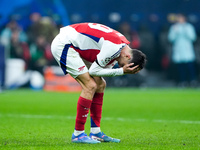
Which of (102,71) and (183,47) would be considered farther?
(183,47)

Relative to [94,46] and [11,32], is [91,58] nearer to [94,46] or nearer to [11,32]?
[94,46]

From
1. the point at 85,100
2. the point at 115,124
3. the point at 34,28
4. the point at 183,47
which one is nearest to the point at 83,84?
the point at 85,100

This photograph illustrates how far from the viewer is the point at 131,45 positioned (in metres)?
16.8

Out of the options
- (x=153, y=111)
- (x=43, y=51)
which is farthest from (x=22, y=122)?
(x=43, y=51)

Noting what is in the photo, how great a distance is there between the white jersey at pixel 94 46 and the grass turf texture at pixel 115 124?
0.95 metres

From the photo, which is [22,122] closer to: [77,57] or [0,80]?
[77,57]

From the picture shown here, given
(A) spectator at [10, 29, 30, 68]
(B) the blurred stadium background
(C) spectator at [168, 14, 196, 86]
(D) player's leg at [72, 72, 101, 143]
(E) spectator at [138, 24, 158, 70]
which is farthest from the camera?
(E) spectator at [138, 24, 158, 70]

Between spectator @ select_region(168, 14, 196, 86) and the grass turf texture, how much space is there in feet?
18.9

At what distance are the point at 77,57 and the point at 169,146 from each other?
1573mm

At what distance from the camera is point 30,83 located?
1609cm

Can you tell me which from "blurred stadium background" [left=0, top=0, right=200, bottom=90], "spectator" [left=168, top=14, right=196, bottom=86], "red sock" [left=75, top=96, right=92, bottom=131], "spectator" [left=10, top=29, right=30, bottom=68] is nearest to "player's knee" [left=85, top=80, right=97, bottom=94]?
"red sock" [left=75, top=96, right=92, bottom=131]

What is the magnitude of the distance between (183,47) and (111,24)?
9.77 feet

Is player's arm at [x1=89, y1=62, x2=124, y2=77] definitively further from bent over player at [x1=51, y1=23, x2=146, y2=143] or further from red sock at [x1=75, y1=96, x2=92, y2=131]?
red sock at [x1=75, y1=96, x2=92, y2=131]

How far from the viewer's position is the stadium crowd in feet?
54.2
